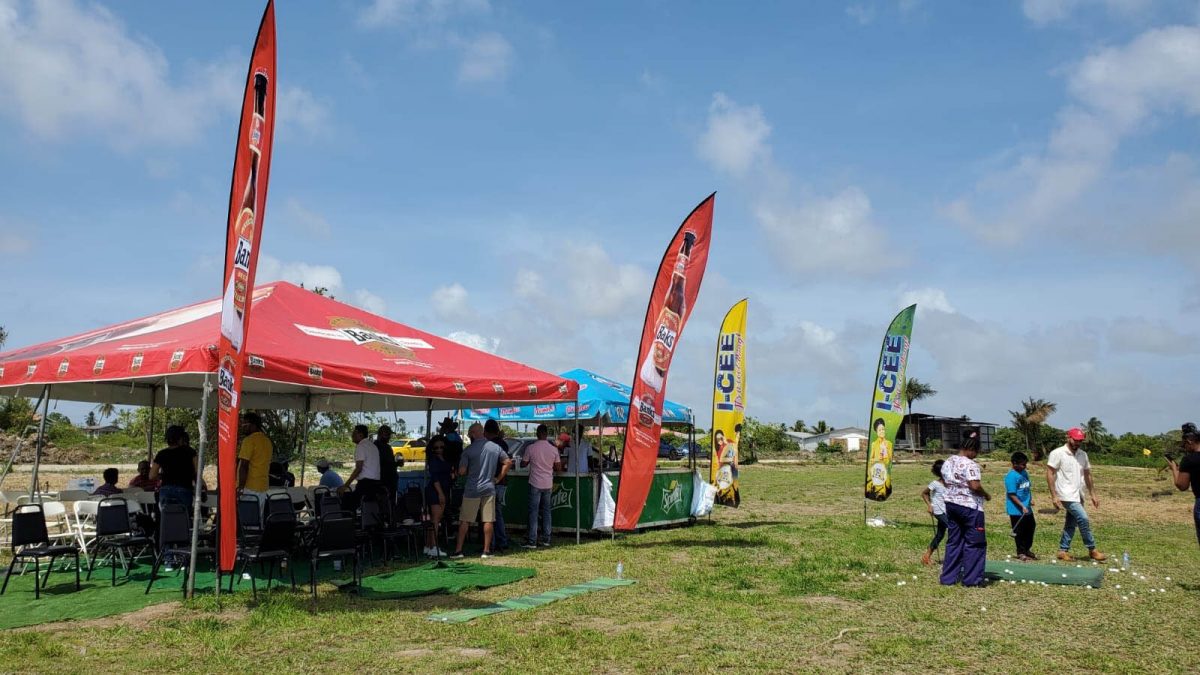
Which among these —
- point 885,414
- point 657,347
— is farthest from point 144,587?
point 885,414

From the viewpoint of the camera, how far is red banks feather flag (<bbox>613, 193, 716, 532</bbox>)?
11016 millimetres

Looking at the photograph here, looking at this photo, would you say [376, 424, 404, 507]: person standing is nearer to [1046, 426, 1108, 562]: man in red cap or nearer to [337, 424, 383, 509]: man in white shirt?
[337, 424, 383, 509]: man in white shirt

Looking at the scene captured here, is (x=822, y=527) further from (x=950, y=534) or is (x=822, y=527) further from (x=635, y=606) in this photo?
(x=635, y=606)

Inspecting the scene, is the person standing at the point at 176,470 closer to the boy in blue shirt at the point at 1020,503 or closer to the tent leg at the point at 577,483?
the tent leg at the point at 577,483

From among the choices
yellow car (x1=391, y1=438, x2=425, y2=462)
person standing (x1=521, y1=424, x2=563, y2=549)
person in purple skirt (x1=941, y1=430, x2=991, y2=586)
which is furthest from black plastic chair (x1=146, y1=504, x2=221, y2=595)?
yellow car (x1=391, y1=438, x2=425, y2=462)

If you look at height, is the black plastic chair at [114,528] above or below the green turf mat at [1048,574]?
above

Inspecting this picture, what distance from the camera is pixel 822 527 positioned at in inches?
565

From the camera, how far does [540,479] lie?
11883 mm

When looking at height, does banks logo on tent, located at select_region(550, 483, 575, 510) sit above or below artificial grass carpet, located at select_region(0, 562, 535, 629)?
above

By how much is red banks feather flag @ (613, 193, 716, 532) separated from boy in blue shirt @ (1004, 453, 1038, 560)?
4100 millimetres

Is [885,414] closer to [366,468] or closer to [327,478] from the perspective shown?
[366,468]

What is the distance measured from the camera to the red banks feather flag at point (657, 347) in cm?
1102

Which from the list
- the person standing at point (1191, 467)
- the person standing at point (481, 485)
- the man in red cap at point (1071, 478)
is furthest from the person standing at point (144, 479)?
the person standing at point (1191, 467)

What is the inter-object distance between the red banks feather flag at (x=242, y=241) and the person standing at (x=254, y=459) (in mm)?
3048
